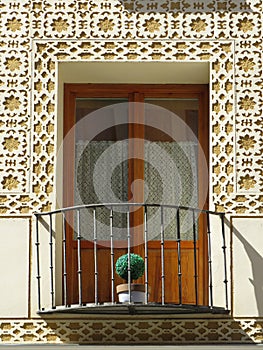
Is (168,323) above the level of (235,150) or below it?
below

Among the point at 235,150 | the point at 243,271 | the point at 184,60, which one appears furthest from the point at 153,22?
the point at 243,271

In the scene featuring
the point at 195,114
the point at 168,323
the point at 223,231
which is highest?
the point at 195,114

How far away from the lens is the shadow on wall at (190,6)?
10742 mm

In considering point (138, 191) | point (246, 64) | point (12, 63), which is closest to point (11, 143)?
point (12, 63)

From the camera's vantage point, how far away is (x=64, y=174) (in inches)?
426

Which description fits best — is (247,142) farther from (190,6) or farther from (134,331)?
(134,331)

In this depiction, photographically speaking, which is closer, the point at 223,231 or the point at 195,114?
the point at 223,231

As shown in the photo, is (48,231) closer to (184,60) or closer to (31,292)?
(31,292)

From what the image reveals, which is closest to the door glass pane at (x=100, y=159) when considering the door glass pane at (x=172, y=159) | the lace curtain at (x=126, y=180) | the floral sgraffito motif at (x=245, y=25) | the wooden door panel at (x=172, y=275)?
the lace curtain at (x=126, y=180)

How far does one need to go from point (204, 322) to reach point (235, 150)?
4.18ft

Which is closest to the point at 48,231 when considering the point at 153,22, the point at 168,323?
the point at 168,323

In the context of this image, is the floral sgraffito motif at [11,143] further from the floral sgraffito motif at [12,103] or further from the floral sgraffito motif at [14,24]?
the floral sgraffito motif at [14,24]

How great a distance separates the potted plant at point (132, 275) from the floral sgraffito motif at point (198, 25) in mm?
1782

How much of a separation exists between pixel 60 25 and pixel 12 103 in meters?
0.69
